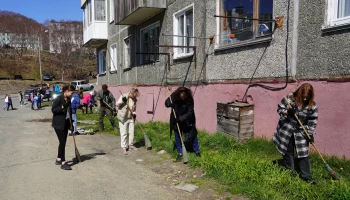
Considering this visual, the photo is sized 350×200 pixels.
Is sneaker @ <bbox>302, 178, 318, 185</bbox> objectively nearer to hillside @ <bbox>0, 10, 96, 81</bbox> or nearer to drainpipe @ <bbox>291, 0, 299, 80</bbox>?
drainpipe @ <bbox>291, 0, 299, 80</bbox>

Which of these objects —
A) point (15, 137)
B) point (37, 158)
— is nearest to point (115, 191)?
point (37, 158)

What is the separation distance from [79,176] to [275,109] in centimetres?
399

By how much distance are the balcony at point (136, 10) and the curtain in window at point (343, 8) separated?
6.67m

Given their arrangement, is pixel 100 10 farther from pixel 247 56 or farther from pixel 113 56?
pixel 247 56

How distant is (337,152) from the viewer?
16.9 ft

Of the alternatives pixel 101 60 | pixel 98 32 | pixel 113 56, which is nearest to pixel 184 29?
pixel 113 56

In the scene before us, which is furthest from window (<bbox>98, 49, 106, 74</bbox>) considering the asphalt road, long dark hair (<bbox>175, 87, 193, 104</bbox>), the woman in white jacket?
long dark hair (<bbox>175, 87, 193, 104</bbox>)

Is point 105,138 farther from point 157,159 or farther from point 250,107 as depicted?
point 250,107

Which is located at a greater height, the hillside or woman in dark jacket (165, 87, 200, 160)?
the hillside

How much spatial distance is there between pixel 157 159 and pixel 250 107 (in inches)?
91.3

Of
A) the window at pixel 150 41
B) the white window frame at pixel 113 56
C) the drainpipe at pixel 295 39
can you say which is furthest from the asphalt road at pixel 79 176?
the white window frame at pixel 113 56

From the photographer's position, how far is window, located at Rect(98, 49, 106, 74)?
20250 mm

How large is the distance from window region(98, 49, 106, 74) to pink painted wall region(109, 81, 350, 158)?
12.5 meters

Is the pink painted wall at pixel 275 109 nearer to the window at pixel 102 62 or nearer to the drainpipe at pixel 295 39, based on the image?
the drainpipe at pixel 295 39
